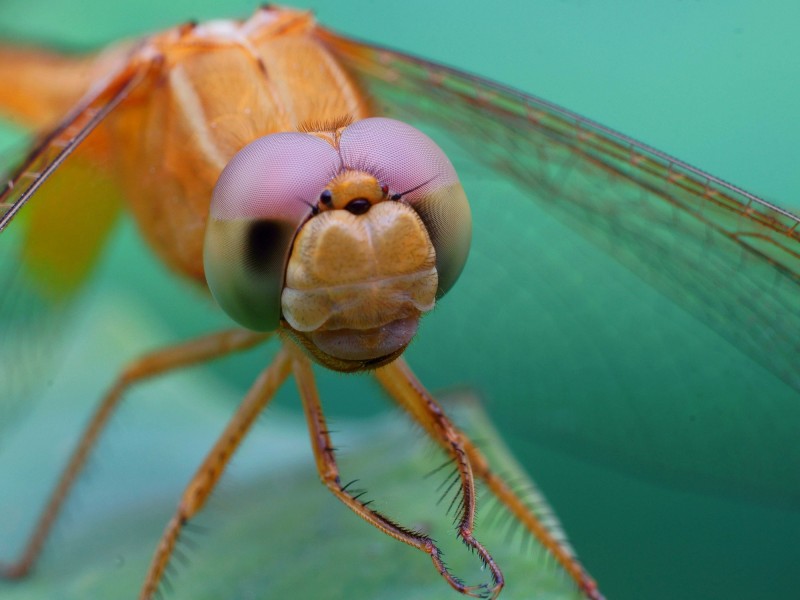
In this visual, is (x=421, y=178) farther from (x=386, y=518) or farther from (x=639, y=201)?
(x=639, y=201)

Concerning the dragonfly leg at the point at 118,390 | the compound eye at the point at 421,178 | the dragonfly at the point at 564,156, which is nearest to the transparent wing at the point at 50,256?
the dragonfly leg at the point at 118,390

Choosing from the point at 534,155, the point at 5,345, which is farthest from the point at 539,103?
the point at 5,345

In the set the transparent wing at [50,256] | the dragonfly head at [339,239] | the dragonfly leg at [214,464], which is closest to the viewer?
the dragonfly head at [339,239]

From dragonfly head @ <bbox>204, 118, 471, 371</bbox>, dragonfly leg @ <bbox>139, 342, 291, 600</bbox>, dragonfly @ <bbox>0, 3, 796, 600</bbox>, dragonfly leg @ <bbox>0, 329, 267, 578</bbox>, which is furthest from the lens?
dragonfly leg @ <bbox>0, 329, 267, 578</bbox>

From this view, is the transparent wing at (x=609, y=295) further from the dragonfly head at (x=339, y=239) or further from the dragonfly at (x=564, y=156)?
the dragonfly head at (x=339, y=239)

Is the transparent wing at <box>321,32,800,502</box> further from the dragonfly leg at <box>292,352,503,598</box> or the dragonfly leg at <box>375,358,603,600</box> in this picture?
the dragonfly leg at <box>292,352,503,598</box>

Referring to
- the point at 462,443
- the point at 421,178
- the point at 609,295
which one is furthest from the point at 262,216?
the point at 609,295

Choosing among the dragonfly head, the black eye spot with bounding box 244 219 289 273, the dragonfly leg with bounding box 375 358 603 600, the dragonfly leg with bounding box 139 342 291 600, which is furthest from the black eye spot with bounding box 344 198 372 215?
the dragonfly leg with bounding box 139 342 291 600
